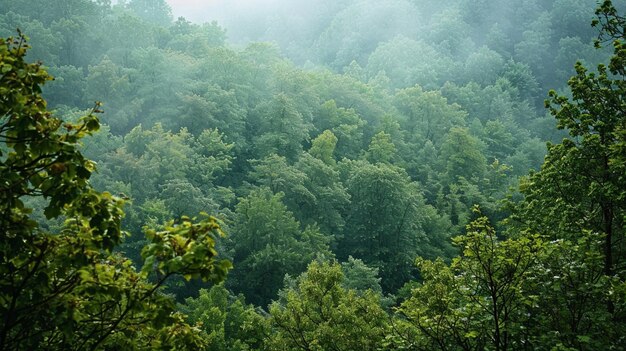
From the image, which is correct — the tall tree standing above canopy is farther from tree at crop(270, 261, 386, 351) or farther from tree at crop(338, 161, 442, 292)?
tree at crop(338, 161, 442, 292)

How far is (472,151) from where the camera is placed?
4850cm

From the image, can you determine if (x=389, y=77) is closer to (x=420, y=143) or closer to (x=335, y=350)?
(x=420, y=143)

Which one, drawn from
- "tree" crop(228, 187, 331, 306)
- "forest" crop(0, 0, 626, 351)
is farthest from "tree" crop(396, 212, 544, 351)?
"tree" crop(228, 187, 331, 306)

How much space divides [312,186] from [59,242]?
34.2m

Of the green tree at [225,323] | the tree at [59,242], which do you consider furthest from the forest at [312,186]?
the green tree at [225,323]

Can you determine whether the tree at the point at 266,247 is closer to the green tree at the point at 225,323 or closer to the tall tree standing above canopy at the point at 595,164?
the green tree at the point at 225,323

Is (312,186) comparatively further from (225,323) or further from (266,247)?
(225,323)

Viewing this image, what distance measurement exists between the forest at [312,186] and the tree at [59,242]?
0.02m

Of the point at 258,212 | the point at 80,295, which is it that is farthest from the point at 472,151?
the point at 80,295

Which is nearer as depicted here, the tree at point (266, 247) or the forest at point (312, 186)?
the forest at point (312, 186)

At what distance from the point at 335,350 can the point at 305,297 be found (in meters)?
3.11

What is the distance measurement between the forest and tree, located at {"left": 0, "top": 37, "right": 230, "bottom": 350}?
0.02 meters

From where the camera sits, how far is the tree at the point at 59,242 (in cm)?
410

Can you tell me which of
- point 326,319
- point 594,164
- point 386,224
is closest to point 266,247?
point 386,224
